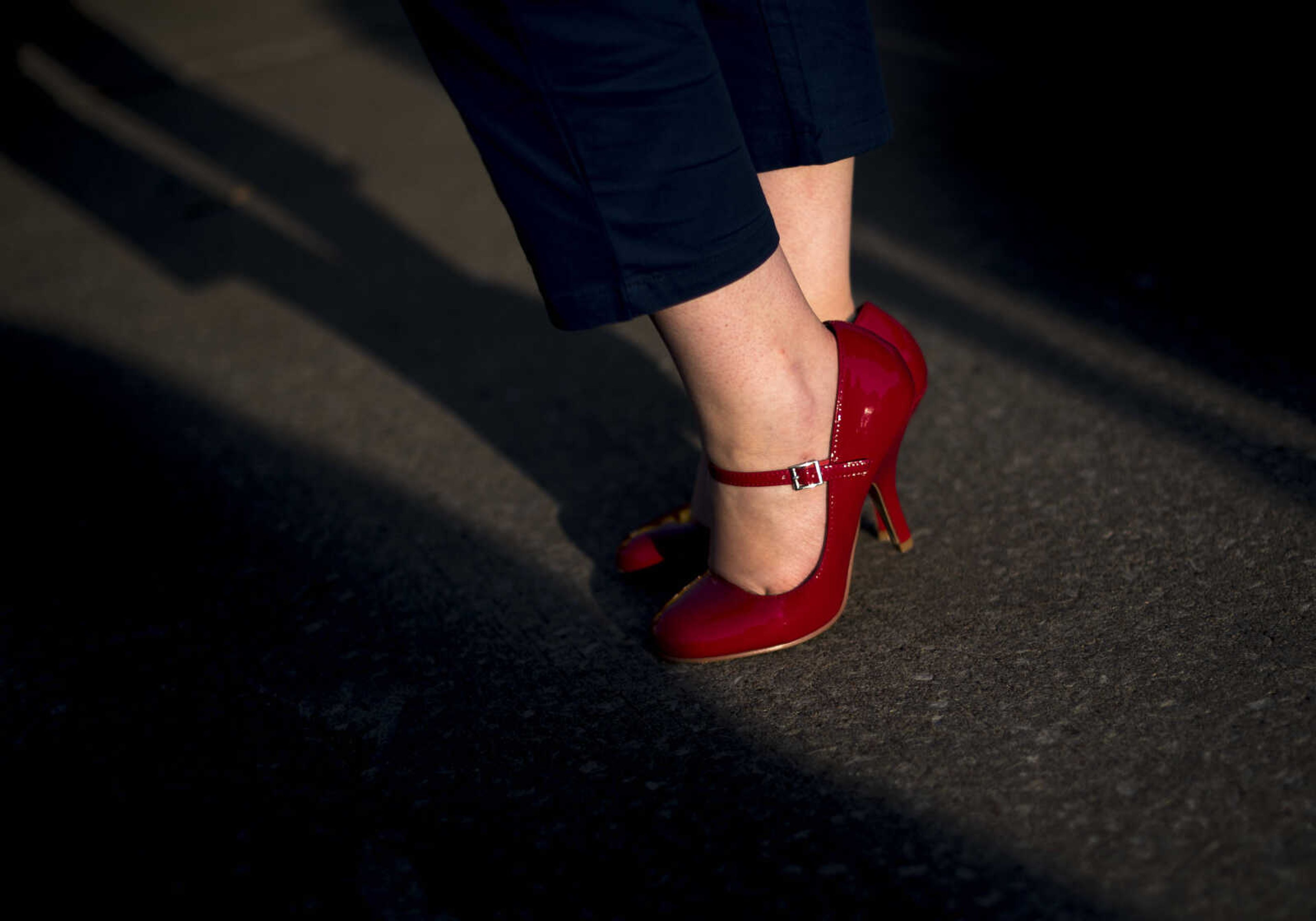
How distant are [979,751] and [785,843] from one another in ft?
0.80

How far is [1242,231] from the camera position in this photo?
206 cm

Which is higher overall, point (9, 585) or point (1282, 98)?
point (9, 585)

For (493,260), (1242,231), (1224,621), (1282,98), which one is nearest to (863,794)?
(1224,621)

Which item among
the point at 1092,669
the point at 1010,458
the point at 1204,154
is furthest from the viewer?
the point at 1204,154

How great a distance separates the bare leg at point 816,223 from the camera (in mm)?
1354

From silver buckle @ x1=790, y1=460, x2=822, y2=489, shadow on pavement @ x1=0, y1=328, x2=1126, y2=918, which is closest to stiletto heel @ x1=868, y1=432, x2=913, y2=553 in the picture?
silver buckle @ x1=790, y1=460, x2=822, y2=489

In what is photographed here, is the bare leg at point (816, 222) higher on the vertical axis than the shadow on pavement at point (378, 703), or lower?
higher

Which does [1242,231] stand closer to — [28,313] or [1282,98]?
[1282,98]

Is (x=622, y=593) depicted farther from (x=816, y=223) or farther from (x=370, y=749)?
(x=816, y=223)

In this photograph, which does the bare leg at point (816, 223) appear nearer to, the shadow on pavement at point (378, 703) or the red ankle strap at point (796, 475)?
the red ankle strap at point (796, 475)

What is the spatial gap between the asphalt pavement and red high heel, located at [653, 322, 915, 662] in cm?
5

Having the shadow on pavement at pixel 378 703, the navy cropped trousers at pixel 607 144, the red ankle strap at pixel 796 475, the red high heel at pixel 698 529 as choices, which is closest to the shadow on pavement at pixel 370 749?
the shadow on pavement at pixel 378 703

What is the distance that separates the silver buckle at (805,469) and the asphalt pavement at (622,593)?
0.73 feet

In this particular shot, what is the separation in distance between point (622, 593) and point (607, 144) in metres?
0.70
